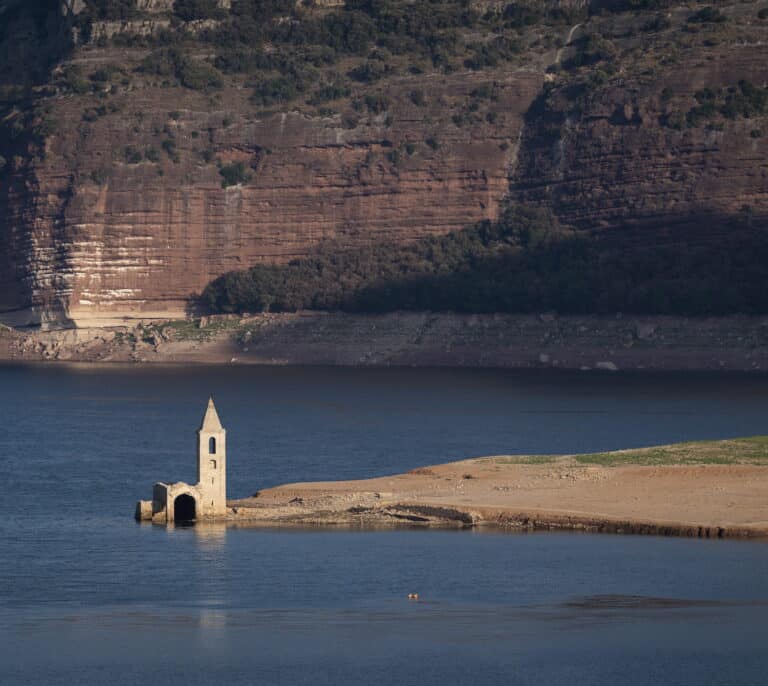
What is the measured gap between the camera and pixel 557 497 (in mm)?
70562

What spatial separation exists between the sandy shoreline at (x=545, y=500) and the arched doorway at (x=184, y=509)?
119 centimetres

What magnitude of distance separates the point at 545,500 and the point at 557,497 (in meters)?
0.81

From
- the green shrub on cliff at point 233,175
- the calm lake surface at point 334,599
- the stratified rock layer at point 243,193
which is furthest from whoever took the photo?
the green shrub on cliff at point 233,175

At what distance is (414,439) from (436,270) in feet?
277

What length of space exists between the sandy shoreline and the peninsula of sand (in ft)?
0.10

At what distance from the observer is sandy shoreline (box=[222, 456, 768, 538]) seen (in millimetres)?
66938

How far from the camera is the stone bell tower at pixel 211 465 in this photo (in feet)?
218

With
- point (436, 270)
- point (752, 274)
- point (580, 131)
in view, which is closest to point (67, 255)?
point (436, 270)

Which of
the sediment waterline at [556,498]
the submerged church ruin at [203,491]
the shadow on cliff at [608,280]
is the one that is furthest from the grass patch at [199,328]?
the submerged church ruin at [203,491]

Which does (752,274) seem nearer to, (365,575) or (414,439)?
(414,439)

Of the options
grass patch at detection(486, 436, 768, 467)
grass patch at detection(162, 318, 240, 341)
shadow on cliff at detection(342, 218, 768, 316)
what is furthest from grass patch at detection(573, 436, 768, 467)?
grass patch at detection(162, 318, 240, 341)

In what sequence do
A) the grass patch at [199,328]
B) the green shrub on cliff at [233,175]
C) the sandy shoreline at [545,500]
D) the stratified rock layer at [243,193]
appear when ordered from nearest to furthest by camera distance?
1. the sandy shoreline at [545,500]
2. the grass patch at [199,328]
3. the stratified rock layer at [243,193]
4. the green shrub on cliff at [233,175]

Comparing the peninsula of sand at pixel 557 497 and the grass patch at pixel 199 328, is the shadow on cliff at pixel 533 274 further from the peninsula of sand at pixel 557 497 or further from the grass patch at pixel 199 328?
the peninsula of sand at pixel 557 497

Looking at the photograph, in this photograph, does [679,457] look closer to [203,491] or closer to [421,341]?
[203,491]
